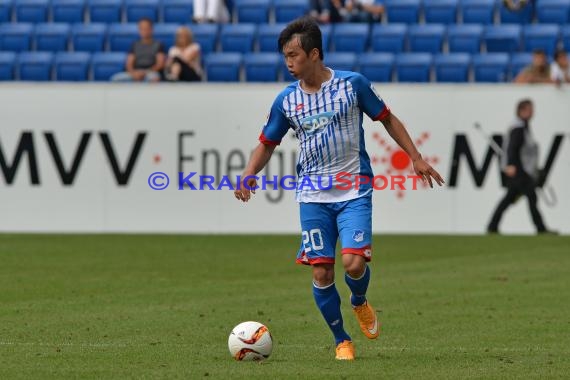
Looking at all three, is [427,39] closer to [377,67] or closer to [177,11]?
[377,67]

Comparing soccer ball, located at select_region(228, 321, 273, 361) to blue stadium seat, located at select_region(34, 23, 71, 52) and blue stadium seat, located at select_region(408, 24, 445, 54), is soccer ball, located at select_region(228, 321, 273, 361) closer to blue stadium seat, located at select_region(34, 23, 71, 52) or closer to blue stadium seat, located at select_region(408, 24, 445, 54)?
blue stadium seat, located at select_region(408, 24, 445, 54)

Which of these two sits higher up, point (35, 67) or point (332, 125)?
point (332, 125)

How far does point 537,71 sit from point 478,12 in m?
3.11

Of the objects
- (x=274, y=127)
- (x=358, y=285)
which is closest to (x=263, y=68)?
(x=274, y=127)

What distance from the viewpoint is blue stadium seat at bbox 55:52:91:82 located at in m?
23.9

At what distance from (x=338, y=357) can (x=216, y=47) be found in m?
16.0

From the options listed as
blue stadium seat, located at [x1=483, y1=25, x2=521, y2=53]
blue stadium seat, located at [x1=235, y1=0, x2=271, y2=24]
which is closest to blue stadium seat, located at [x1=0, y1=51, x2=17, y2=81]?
blue stadium seat, located at [x1=235, y1=0, x2=271, y2=24]

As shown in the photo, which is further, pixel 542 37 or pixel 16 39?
pixel 16 39

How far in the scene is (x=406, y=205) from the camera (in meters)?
21.8

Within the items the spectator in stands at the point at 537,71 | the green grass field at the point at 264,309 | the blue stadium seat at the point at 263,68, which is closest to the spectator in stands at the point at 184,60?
the blue stadium seat at the point at 263,68

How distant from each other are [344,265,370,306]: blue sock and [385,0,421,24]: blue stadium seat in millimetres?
16010

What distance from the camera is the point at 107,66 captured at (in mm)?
23703

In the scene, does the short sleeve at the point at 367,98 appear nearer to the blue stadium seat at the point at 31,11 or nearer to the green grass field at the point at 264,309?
the green grass field at the point at 264,309

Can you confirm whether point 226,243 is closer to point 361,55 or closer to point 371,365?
point 361,55
